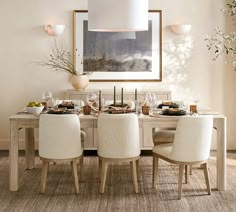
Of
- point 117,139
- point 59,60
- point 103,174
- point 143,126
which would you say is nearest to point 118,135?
point 117,139

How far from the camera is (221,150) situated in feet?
14.9

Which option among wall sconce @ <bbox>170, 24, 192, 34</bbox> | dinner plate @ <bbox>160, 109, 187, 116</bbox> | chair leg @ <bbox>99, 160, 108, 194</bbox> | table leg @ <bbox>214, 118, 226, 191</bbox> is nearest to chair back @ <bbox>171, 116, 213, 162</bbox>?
table leg @ <bbox>214, 118, 226, 191</bbox>

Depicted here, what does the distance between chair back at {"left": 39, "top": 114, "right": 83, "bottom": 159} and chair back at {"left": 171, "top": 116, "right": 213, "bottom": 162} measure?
38.7 inches

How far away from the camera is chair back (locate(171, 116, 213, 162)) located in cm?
421

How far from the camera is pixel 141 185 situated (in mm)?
4773

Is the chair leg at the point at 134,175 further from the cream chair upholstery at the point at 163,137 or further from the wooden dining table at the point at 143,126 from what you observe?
Answer: the cream chair upholstery at the point at 163,137

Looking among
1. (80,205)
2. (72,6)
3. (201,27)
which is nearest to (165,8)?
(201,27)

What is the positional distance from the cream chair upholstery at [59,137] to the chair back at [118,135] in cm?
25

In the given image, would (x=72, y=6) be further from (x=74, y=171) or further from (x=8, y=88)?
(x=74, y=171)

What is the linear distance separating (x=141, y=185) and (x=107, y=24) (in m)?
1.74

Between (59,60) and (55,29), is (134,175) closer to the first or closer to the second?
(59,60)

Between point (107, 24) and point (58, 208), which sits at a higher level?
point (107, 24)

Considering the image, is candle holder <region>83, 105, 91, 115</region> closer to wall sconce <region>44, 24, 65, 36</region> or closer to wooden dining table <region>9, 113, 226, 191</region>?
wooden dining table <region>9, 113, 226, 191</region>

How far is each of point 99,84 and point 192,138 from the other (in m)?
2.70
